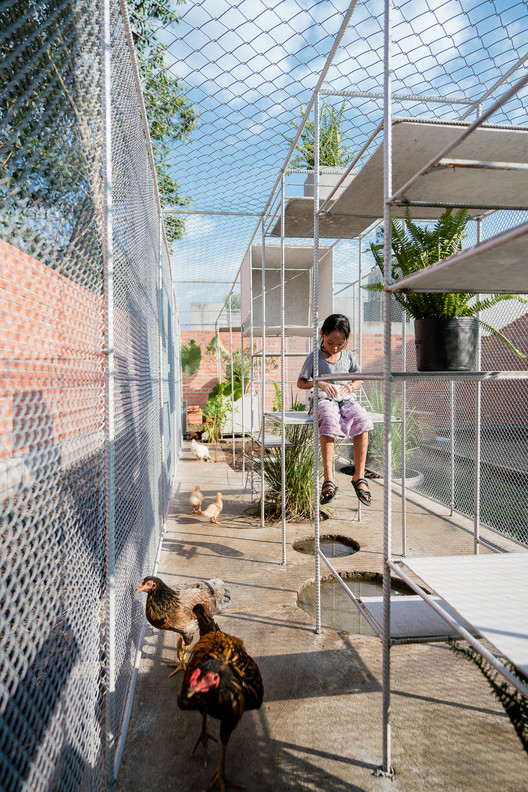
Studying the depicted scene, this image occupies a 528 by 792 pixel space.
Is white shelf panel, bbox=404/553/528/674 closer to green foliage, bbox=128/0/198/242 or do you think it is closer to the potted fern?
the potted fern

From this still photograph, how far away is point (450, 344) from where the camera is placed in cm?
172

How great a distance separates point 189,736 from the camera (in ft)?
5.64

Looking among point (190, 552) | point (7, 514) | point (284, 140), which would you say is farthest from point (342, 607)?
point (284, 140)

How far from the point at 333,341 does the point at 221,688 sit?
8.33 ft

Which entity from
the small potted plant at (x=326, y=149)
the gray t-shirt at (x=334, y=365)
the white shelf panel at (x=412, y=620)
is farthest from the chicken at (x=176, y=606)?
the small potted plant at (x=326, y=149)

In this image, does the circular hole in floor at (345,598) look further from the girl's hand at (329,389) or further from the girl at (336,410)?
the girl's hand at (329,389)

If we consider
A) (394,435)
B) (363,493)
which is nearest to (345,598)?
(363,493)

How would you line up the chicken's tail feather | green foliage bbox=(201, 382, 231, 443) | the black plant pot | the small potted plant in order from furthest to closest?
green foliage bbox=(201, 382, 231, 443) → the small potted plant → the chicken's tail feather → the black plant pot

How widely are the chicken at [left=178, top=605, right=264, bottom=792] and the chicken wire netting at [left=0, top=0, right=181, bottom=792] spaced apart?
265 mm

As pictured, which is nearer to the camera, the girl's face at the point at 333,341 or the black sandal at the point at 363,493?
the black sandal at the point at 363,493

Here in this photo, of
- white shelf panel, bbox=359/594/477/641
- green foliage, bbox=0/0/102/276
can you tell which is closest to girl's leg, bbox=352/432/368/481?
white shelf panel, bbox=359/594/477/641

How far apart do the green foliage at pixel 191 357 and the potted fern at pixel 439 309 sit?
9163mm

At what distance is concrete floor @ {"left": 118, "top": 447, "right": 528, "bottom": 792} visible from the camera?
1515mm

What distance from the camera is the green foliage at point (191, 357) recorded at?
10.8 meters
